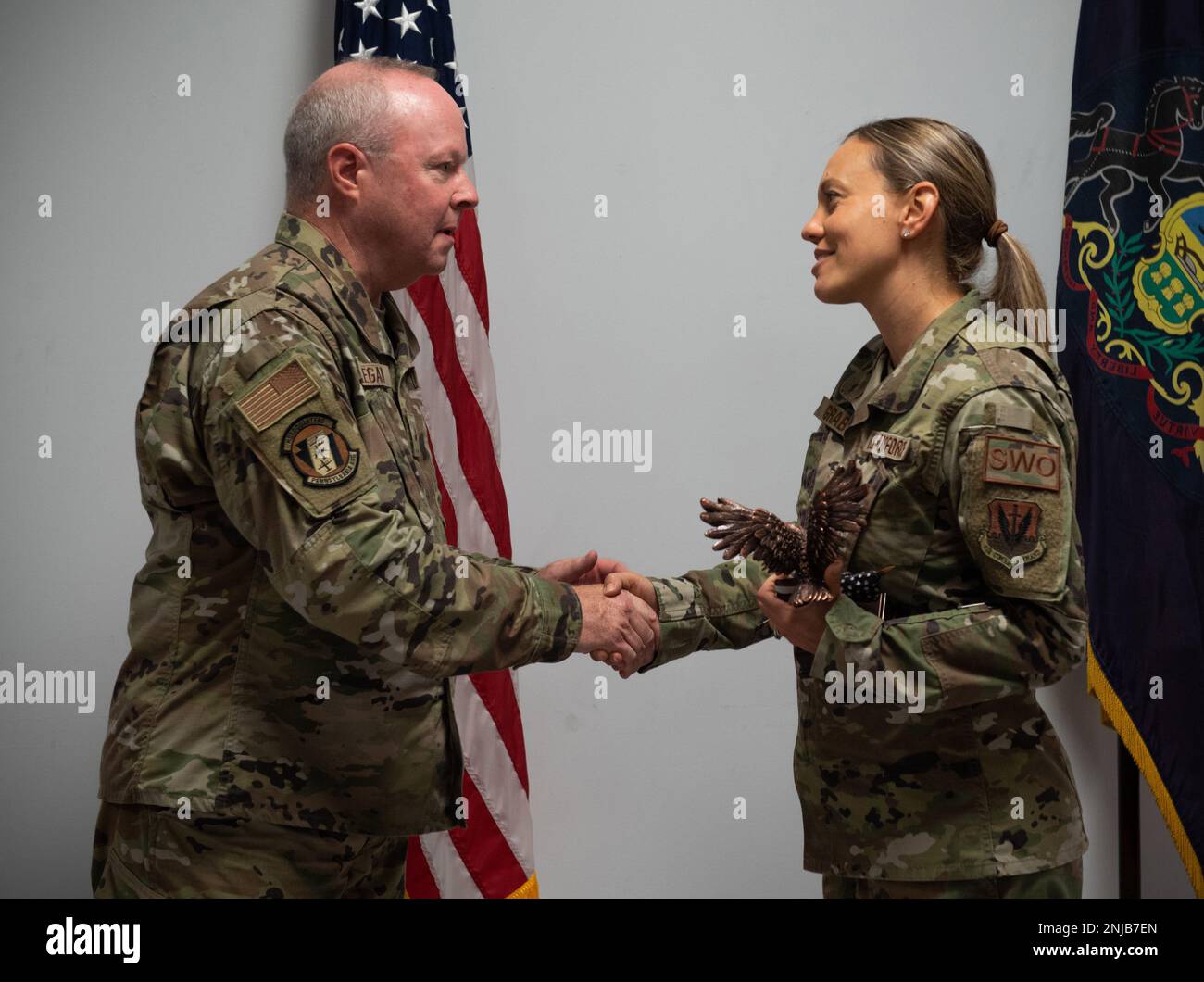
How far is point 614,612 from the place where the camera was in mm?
1953

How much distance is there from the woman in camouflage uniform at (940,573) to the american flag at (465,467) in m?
1.01

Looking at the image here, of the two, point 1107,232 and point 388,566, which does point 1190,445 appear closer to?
point 1107,232

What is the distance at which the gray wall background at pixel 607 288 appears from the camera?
2.78 metres

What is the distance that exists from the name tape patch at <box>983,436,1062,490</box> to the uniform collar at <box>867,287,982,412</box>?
0.16 metres

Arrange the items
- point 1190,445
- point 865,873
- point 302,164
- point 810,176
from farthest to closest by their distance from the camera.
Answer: point 810,176
point 1190,445
point 302,164
point 865,873

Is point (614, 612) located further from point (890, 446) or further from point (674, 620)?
point (890, 446)

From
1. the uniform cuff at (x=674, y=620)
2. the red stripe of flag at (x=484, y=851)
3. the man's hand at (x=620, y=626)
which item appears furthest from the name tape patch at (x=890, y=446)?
the red stripe of flag at (x=484, y=851)

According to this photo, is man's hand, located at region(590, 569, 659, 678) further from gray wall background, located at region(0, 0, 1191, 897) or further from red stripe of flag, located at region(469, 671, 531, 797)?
gray wall background, located at region(0, 0, 1191, 897)

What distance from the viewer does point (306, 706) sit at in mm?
1714

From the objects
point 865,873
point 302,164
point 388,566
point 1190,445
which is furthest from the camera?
point 1190,445

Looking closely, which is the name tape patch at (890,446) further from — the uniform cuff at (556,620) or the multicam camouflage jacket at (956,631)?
the uniform cuff at (556,620)

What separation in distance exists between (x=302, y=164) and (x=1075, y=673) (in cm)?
220

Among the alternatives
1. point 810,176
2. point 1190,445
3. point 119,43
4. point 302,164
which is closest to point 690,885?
point 1190,445

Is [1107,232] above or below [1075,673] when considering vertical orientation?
above
